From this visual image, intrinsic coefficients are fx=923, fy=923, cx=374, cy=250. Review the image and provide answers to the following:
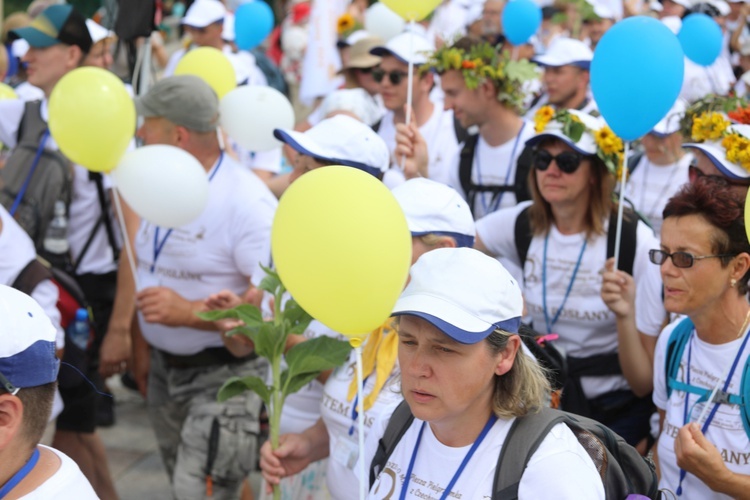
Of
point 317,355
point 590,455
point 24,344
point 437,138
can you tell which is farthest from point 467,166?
point 24,344

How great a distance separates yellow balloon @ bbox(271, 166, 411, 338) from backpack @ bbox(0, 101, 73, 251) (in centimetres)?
287

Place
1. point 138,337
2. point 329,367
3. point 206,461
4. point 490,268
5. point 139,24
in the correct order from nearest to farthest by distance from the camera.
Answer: point 490,268
point 329,367
point 206,461
point 138,337
point 139,24

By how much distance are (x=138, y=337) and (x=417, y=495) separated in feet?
9.44

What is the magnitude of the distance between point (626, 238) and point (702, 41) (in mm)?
3581

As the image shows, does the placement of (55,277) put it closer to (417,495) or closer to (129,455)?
(129,455)

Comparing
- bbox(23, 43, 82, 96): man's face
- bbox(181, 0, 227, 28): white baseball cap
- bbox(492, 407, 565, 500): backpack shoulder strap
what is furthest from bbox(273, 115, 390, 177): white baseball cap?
bbox(181, 0, 227, 28): white baseball cap

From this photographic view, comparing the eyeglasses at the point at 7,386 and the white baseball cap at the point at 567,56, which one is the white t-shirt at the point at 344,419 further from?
the white baseball cap at the point at 567,56

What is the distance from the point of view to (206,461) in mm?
4355

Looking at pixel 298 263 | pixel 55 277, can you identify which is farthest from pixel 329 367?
pixel 55 277

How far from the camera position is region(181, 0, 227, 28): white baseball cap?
8594mm

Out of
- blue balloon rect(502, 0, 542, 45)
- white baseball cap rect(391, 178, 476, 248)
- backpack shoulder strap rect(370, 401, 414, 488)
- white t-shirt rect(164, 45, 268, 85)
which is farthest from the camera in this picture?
white t-shirt rect(164, 45, 268, 85)

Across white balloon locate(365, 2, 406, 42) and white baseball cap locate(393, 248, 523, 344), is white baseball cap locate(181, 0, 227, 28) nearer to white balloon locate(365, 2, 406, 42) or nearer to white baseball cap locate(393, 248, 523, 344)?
Answer: white balloon locate(365, 2, 406, 42)

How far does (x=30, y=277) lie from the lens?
3.90 metres

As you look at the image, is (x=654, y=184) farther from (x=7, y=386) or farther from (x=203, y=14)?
(x=7, y=386)
